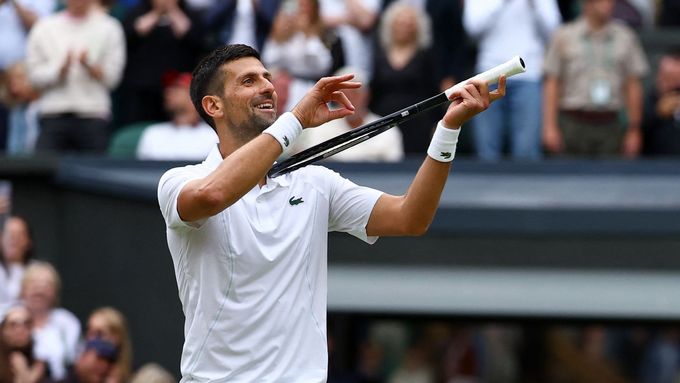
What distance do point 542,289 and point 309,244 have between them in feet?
17.9

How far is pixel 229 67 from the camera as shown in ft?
16.2

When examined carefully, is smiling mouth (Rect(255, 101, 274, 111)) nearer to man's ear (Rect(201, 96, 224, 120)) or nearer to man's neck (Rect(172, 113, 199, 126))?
man's ear (Rect(201, 96, 224, 120))

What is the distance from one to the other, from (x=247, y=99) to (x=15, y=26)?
718cm

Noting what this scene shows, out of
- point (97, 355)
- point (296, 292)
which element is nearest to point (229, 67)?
point (296, 292)

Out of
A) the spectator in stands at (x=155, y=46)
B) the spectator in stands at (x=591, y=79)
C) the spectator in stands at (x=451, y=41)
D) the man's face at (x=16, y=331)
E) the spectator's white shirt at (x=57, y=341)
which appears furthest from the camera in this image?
the spectator in stands at (x=155, y=46)

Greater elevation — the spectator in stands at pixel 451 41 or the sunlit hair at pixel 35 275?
the spectator in stands at pixel 451 41

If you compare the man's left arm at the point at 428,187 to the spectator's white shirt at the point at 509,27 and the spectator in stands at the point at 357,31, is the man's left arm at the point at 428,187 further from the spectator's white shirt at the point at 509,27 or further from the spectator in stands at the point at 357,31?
the spectator in stands at the point at 357,31

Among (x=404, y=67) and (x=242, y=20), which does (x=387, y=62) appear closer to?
(x=404, y=67)

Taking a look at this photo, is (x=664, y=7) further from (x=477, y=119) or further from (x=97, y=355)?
(x=97, y=355)

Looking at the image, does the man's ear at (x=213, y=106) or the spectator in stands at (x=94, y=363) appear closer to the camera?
the man's ear at (x=213, y=106)

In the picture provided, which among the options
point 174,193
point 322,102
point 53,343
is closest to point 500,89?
point 322,102

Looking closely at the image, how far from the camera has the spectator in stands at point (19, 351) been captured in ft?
30.4

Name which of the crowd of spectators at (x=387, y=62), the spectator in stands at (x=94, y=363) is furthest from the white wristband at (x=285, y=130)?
the crowd of spectators at (x=387, y=62)

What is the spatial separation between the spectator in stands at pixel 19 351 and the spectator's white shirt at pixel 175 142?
1854 millimetres
